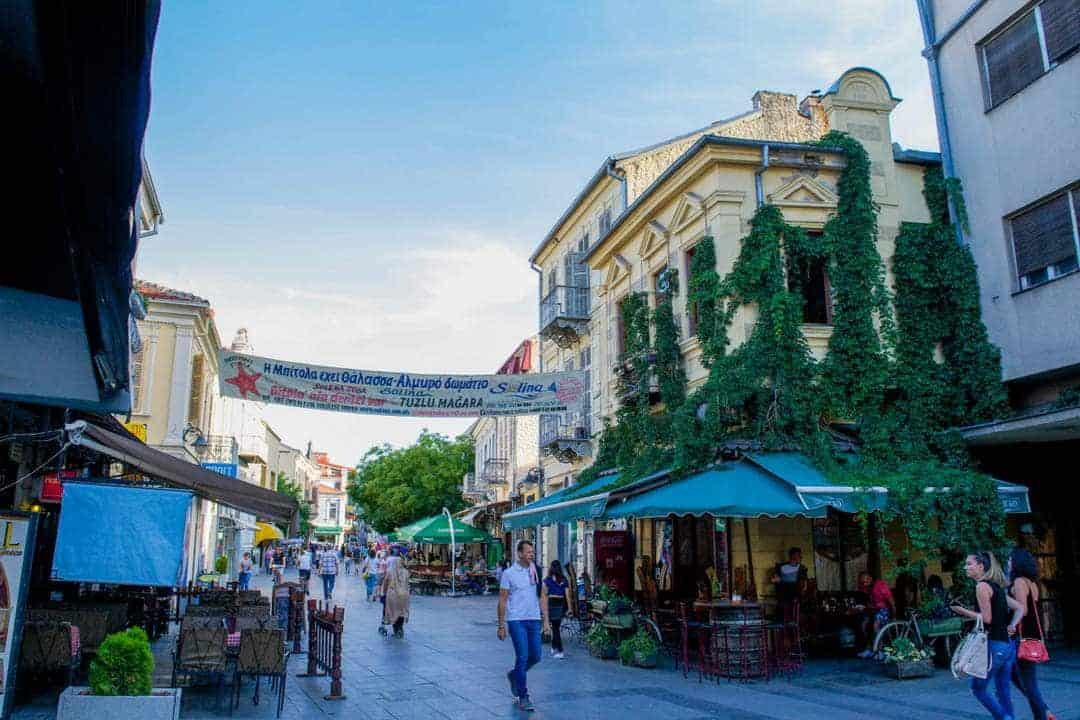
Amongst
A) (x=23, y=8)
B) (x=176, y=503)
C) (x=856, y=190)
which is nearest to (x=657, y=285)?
(x=856, y=190)

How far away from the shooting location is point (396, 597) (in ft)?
54.1

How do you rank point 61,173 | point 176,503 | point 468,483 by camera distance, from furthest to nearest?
point 468,483, point 176,503, point 61,173

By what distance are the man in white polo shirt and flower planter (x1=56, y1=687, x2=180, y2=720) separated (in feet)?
12.3

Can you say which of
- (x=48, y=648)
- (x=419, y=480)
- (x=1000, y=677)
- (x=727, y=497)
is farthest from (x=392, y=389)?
(x=419, y=480)

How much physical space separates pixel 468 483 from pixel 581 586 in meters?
22.1

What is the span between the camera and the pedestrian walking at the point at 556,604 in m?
13.4

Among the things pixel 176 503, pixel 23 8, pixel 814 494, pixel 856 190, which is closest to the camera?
pixel 23 8

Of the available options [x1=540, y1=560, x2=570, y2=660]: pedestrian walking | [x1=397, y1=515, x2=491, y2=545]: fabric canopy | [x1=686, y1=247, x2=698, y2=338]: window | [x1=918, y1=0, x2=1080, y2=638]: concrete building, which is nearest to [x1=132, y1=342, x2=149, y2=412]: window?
[x1=397, y1=515, x2=491, y2=545]: fabric canopy

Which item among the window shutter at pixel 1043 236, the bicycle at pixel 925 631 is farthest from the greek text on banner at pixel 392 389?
the window shutter at pixel 1043 236

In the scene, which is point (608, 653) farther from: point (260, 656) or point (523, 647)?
point (260, 656)

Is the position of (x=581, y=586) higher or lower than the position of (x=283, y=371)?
lower

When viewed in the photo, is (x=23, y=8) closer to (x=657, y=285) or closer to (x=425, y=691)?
(x=425, y=691)

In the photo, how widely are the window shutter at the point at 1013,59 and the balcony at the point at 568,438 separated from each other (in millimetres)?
12246

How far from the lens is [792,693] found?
10.0 metres
